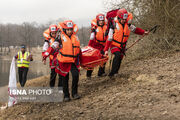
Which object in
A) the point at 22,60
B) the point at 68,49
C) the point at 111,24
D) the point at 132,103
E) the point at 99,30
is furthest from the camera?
the point at 22,60

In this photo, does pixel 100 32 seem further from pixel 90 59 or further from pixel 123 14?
pixel 90 59

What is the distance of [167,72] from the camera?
233 inches

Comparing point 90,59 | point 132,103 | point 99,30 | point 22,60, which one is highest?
point 99,30

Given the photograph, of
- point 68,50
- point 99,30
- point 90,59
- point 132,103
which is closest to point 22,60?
point 99,30

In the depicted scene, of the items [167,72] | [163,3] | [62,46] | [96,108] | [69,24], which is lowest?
[96,108]

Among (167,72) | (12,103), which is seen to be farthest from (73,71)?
(12,103)

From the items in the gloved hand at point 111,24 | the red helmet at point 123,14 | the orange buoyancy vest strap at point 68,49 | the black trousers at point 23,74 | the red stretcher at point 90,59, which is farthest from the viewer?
the black trousers at point 23,74

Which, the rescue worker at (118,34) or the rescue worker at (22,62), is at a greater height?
the rescue worker at (118,34)

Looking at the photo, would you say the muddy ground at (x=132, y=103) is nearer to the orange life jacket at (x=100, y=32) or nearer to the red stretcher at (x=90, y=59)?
the red stretcher at (x=90, y=59)

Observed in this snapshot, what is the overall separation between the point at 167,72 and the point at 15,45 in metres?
99.2

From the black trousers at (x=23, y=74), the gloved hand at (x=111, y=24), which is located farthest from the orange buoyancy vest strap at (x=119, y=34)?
the black trousers at (x=23, y=74)

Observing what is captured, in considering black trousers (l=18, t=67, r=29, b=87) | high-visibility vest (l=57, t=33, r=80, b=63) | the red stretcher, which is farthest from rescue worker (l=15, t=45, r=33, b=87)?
high-visibility vest (l=57, t=33, r=80, b=63)

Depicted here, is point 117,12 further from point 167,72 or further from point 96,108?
point 96,108

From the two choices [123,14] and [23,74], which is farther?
[23,74]
